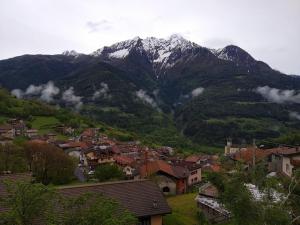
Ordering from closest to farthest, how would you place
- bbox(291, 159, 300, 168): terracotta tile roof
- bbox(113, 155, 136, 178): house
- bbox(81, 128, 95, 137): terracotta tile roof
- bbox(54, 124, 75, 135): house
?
1. bbox(291, 159, 300, 168): terracotta tile roof
2. bbox(113, 155, 136, 178): house
3. bbox(81, 128, 95, 137): terracotta tile roof
4. bbox(54, 124, 75, 135): house

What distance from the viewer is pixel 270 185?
934 inches

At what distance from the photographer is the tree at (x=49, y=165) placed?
165 feet

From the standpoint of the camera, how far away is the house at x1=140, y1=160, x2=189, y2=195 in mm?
64113

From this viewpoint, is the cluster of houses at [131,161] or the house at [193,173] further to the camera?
the house at [193,173]

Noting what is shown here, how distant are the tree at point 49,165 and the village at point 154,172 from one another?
3.17 m

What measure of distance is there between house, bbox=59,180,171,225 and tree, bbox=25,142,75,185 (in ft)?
76.4

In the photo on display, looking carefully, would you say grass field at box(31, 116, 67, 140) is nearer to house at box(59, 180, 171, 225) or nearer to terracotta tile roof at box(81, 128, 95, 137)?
terracotta tile roof at box(81, 128, 95, 137)

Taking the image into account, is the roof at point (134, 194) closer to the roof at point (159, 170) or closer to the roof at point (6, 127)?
the roof at point (159, 170)

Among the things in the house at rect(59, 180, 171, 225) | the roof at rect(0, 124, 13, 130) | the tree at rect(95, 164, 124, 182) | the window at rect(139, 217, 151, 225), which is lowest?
the tree at rect(95, 164, 124, 182)

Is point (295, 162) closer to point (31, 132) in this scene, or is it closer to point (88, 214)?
point (88, 214)

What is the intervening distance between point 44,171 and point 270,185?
106 feet

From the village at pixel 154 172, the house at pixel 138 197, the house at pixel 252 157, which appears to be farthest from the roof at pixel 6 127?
the house at pixel 138 197

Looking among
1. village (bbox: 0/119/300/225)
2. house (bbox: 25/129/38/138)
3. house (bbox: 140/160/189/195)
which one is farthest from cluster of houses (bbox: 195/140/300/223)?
house (bbox: 25/129/38/138)

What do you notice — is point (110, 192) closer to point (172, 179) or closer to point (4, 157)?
point (4, 157)
